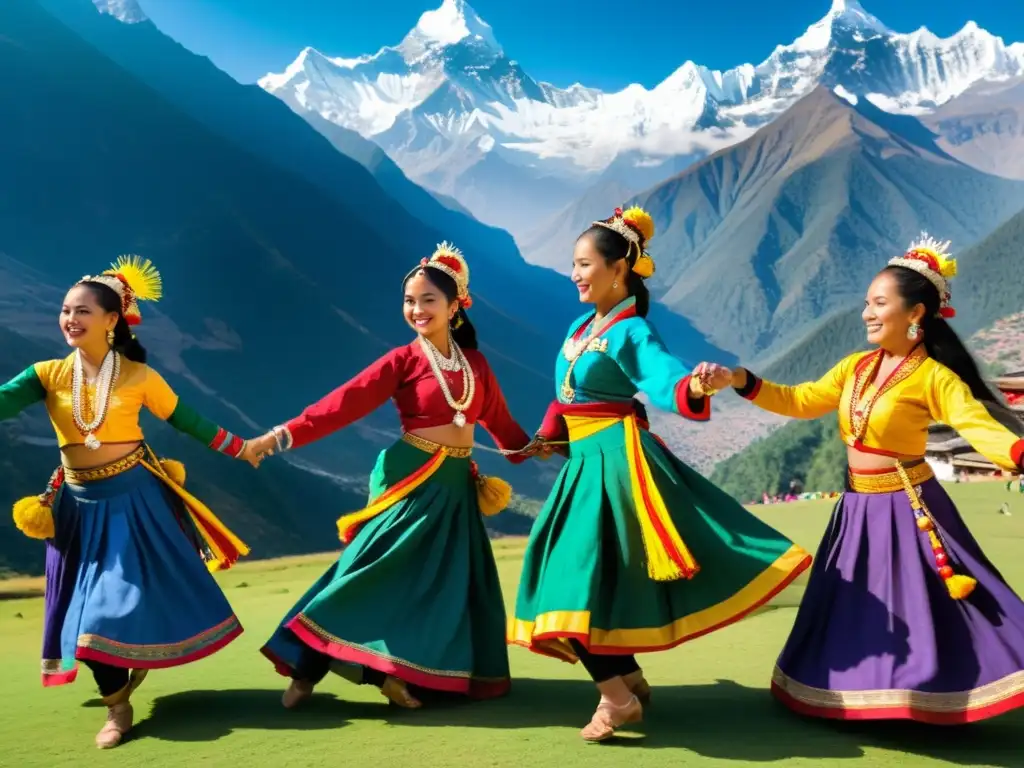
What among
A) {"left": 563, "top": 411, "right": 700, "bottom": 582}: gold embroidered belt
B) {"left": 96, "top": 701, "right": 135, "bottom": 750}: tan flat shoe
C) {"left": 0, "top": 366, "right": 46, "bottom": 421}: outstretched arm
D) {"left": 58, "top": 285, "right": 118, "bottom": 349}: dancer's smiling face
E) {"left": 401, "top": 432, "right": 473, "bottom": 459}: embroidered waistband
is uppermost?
{"left": 58, "top": 285, "right": 118, "bottom": 349}: dancer's smiling face

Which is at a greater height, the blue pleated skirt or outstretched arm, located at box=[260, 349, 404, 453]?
outstretched arm, located at box=[260, 349, 404, 453]

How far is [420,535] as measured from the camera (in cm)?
404

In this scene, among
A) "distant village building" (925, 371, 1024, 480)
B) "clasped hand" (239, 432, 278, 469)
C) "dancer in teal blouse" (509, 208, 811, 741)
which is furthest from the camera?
"distant village building" (925, 371, 1024, 480)

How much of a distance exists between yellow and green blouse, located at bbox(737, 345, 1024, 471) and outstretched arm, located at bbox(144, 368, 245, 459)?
2116 millimetres

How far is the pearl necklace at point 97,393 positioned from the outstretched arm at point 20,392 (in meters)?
0.16

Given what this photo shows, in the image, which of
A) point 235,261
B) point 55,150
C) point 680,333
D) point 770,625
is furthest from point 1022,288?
point 770,625

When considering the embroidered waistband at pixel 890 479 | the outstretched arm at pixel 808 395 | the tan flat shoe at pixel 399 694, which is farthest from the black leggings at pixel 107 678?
the embroidered waistband at pixel 890 479

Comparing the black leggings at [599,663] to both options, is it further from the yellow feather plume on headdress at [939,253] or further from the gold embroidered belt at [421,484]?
the yellow feather plume on headdress at [939,253]

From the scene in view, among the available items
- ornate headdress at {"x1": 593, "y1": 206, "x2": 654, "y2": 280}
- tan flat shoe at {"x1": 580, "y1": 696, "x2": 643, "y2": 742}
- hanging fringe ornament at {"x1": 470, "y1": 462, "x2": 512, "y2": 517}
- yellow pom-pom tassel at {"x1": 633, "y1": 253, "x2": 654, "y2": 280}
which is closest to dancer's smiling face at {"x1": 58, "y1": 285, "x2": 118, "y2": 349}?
hanging fringe ornament at {"x1": 470, "y1": 462, "x2": 512, "y2": 517}

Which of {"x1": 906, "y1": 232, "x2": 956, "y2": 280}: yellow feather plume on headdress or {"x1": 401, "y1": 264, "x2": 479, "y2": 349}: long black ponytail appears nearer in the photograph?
{"x1": 906, "y1": 232, "x2": 956, "y2": 280}: yellow feather plume on headdress

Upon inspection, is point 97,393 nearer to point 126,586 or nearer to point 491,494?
point 126,586

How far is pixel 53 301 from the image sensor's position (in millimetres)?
48812

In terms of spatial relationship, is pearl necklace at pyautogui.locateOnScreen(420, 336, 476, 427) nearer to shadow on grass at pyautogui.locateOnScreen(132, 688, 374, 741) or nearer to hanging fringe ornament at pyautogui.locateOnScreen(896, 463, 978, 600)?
shadow on grass at pyautogui.locateOnScreen(132, 688, 374, 741)

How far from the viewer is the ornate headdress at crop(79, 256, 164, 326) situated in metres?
4.18
